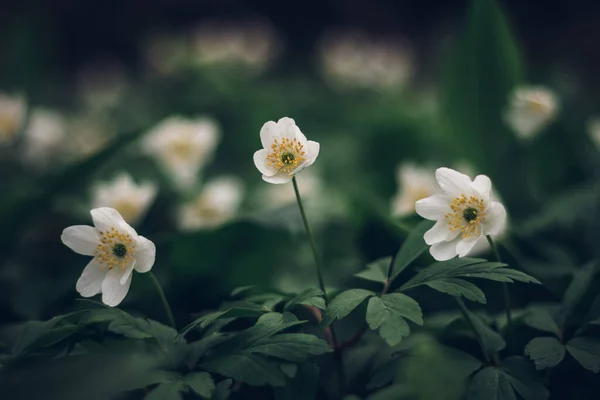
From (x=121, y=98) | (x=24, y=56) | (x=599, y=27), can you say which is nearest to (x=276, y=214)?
(x=24, y=56)

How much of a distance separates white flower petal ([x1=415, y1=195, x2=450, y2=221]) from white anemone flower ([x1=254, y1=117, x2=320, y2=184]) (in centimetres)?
22

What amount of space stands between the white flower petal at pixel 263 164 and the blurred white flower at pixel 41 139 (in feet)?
5.01

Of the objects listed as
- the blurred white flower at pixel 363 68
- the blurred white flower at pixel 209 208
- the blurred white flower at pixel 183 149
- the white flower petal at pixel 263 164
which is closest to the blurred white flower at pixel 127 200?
the blurred white flower at pixel 209 208

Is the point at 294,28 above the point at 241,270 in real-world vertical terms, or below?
above

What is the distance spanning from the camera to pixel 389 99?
3762 millimetres

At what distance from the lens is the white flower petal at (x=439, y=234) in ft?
3.09

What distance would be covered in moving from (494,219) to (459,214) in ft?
0.20

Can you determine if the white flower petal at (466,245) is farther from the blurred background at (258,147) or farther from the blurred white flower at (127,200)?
the blurred white flower at (127,200)

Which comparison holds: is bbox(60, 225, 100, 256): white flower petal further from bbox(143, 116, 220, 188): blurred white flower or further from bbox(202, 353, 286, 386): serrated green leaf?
bbox(143, 116, 220, 188): blurred white flower

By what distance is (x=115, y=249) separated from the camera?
3.26ft

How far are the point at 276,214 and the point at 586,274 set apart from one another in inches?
30.4

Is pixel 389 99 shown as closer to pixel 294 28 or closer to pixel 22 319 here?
pixel 294 28

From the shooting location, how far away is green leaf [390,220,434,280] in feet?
3.10

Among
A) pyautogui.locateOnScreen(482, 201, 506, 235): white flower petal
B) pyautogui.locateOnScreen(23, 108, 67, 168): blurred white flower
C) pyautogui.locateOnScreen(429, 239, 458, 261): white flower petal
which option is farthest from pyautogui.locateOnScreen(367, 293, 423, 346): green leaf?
pyautogui.locateOnScreen(23, 108, 67, 168): blurred white flower
